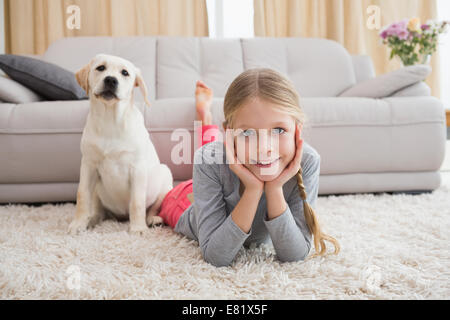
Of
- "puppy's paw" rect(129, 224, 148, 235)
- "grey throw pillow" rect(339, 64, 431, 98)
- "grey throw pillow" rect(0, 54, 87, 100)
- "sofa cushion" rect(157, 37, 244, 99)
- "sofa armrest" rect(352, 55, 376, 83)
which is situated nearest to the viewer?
"puppy's paw" rect(129, 224, 148, 235)

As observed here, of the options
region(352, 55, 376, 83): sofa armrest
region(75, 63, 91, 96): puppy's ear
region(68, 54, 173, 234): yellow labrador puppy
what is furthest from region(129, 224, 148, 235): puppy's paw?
region(352, 55, 376, 83): sofa armrest

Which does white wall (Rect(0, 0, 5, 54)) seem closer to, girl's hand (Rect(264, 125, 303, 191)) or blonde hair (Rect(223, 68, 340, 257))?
blonde hair (Rect(223, 68, 340, 257))

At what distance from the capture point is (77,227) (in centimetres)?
121

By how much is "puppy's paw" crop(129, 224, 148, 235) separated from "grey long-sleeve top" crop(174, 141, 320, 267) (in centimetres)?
37

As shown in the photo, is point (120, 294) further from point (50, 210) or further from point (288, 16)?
point (288, 16)

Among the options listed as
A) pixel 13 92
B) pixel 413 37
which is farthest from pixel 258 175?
pixel 413 37

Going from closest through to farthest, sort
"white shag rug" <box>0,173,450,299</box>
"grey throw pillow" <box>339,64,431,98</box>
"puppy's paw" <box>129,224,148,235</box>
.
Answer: "white shag rug" <box>0,173,450,299</box> → "puppy's paw" <box>129,224,148,235</box> → "grey throw pillow" <box>339,64,431,98</box>

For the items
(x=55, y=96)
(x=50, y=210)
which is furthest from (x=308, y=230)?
(x=55, y=96)

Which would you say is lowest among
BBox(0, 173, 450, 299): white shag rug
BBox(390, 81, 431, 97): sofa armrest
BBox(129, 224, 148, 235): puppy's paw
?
BBox(129, 224, 148, 235): puppy's paw

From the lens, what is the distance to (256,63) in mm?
2641

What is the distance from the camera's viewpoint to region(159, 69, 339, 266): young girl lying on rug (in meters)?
0.78

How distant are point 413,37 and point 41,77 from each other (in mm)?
2614

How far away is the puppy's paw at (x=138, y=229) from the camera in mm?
1190
